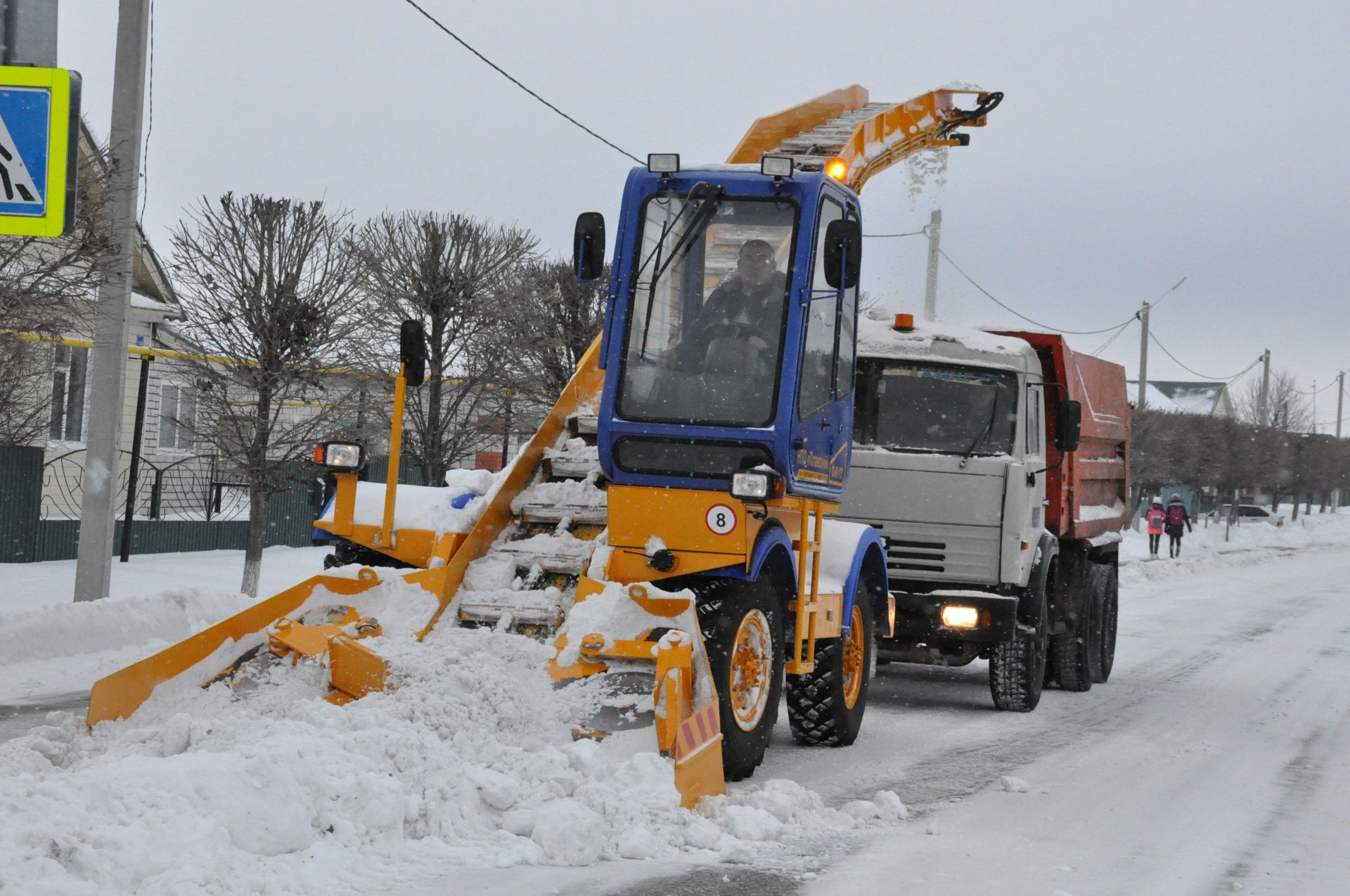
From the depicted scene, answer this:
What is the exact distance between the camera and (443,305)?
1747cm

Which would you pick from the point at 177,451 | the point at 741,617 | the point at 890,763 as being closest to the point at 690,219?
the point at 741,617

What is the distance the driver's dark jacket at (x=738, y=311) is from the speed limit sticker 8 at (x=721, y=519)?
864 mm

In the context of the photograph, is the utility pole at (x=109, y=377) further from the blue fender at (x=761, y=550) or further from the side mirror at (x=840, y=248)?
the side mirror at (x=840, y=248)

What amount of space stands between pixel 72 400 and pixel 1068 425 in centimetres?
1688

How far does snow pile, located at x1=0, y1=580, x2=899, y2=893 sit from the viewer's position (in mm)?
4293

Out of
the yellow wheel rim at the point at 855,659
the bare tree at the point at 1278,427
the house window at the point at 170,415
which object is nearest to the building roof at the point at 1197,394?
the bare tree at the point at 1278,427

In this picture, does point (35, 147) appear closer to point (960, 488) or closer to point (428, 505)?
point (428, 505)

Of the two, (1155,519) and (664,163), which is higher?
(664,163)

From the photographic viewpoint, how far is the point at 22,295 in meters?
9.33

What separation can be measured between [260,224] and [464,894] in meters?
9.76

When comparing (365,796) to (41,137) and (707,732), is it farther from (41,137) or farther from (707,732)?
(41,137)

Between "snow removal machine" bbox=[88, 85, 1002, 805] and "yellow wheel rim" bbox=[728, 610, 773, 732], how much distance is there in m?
0.01

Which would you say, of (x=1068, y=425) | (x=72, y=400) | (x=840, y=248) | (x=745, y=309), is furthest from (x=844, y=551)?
(x=72, y=400)

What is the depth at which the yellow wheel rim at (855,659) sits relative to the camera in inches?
330
